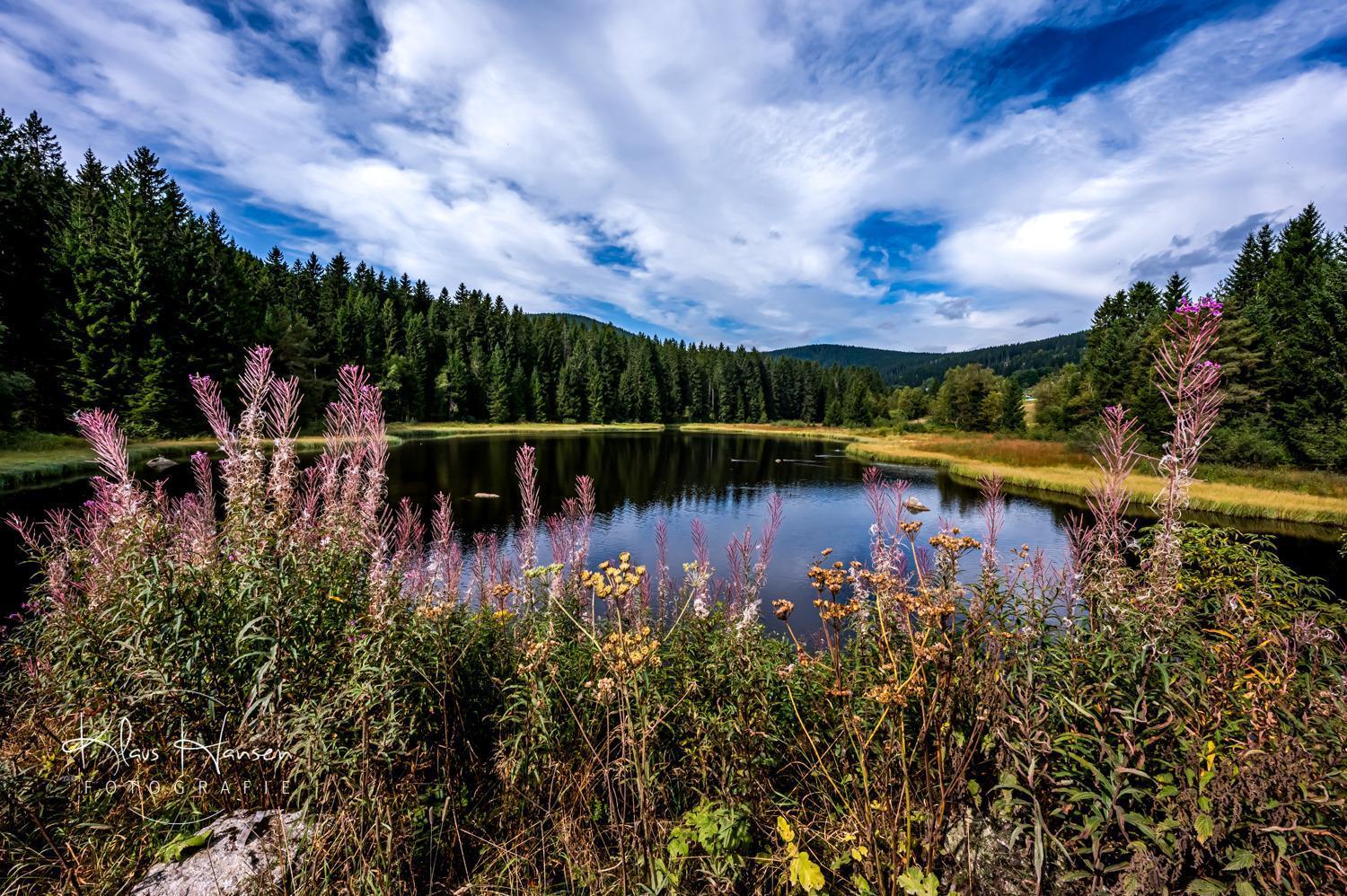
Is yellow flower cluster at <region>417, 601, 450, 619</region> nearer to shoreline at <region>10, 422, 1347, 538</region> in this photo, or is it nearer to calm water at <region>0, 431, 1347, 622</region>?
shoreline at <region>10, 422, 1347, 538</region>

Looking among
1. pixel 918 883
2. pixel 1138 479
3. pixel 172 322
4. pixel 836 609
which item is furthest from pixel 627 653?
pixel 172 322

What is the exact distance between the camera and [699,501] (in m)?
27.1

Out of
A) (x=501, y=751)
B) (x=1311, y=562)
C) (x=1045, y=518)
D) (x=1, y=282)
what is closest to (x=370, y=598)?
(x=501, y=751)

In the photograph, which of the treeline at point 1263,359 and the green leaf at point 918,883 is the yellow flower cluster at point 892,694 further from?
the treeline at point 1263,359

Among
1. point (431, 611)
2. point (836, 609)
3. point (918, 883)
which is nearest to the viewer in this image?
point (918, 883)

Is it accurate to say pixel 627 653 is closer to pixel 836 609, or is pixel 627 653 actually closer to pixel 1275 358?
pixel 836 609

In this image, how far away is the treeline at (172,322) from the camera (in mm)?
33125

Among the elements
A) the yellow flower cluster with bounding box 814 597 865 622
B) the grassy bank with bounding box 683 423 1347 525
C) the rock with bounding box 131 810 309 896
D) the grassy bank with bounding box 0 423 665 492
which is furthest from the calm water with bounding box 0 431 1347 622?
the rock with bounding box 131 810 309 896

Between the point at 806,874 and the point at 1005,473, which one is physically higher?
the point at 806,874

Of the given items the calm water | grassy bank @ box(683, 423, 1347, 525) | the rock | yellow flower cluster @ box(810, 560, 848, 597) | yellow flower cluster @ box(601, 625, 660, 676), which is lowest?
the calm water

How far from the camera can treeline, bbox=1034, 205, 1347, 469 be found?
28.8m

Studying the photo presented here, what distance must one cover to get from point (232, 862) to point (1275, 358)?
5273cm

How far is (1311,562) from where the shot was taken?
52.6 ft

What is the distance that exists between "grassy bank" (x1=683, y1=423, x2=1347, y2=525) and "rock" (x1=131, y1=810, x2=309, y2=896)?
9653 millimetres
